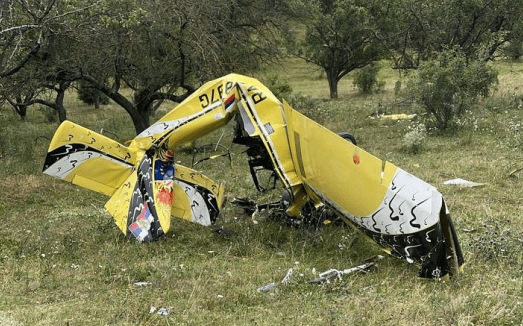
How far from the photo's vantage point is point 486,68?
1811 centimetres

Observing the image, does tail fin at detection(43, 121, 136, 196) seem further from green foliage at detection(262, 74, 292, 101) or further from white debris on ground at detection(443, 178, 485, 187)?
green foliage at detection(262, 74, 292, 101)

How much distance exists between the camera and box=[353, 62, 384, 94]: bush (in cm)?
2916

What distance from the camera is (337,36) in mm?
28031

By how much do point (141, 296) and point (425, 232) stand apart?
9.57 feet

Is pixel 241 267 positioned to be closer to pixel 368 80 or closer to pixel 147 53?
pixel 147 53

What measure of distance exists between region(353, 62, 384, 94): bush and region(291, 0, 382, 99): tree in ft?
2.93

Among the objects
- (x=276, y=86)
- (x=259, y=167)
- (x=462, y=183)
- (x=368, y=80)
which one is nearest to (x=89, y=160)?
(x=259, y=167)

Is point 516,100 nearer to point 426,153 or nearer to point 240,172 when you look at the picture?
point 426,153

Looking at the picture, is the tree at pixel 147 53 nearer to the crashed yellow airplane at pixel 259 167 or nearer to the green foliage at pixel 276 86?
the green foliage at pixel 276 86

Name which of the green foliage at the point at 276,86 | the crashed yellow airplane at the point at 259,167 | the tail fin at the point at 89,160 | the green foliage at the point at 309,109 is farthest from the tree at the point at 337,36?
the tail fin at the point at 89,160

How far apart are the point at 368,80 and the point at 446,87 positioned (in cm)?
1267

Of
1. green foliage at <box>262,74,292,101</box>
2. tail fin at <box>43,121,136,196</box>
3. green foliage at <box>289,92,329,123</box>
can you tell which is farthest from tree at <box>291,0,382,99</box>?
tail fin at <box>43,121,136,196</box>

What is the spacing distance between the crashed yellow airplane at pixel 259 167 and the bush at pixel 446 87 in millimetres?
9998

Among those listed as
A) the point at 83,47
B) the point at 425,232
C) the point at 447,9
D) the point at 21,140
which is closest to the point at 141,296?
the point at 425,232
